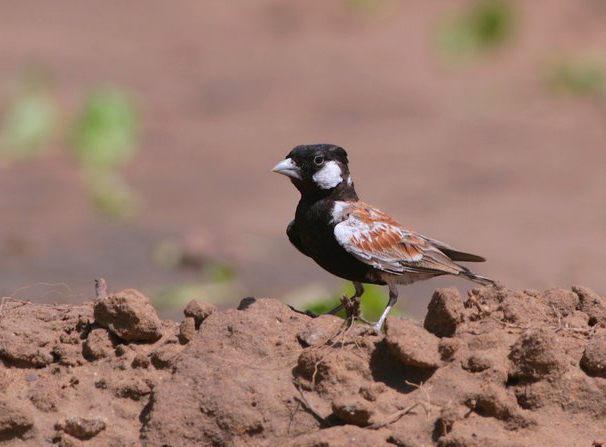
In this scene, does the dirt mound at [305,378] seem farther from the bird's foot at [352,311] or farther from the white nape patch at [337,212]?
the white nape patch at [337,212]

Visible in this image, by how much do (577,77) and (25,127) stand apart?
10527 mm

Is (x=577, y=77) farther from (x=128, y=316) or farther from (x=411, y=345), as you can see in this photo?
(x=411, y=345)

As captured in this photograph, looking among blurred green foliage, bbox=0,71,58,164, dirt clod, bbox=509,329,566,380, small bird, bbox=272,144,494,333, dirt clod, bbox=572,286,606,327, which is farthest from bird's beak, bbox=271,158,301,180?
blurred green foliage, bbox=0,71,58,164

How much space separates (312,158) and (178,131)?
593 inches

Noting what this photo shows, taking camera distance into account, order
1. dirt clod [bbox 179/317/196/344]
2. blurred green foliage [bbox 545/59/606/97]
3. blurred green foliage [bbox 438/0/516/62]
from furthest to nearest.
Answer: blurred green foliage [bbox 438/0/516/62] < blurred green foliage [bbox 545/59/606/97] < dirt clod [bbox 179/317/196/344]

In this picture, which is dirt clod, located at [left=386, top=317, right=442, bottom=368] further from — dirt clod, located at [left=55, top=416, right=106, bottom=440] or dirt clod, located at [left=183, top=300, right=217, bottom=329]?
dirt clod, located at [left=55, top=416, right=106, bottom=440]

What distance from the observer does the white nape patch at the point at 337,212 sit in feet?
25.0

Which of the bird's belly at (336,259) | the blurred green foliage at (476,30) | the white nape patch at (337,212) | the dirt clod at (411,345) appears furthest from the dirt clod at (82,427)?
the blurred green foliage at (476,30)

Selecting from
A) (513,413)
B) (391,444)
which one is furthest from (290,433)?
(513,413)

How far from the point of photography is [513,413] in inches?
233

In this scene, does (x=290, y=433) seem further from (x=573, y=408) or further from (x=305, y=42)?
(x=305, y=42)

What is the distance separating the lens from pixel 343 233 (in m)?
7.54

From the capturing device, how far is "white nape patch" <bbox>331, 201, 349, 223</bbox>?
7.61m

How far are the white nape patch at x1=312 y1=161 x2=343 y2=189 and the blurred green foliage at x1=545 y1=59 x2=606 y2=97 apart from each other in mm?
16860
